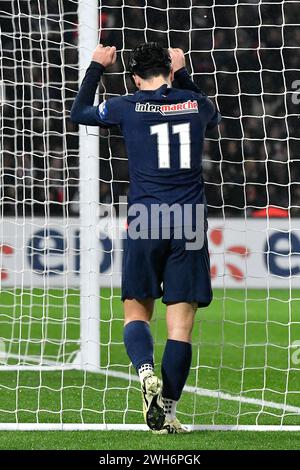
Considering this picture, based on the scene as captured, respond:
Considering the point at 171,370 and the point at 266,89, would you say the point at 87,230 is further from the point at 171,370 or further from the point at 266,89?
the point at 266,89

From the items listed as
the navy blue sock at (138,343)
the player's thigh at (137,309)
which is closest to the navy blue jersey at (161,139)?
the player's thigh at (137,309)

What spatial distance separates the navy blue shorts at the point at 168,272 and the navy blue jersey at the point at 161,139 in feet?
0.67

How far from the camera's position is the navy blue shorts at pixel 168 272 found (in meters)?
5.08

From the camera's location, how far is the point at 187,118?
5.16 m

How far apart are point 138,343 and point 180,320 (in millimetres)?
215

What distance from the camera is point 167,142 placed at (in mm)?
5141

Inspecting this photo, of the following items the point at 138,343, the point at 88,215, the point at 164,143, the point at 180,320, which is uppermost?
the point at 164,143

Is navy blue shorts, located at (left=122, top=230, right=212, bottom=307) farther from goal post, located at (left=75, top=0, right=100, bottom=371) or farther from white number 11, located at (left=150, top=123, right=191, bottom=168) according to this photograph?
goal post, located at (left=75, top=0, right=100, bottom=371)

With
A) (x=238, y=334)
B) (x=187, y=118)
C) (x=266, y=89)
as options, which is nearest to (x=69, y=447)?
(x=187, y=118)

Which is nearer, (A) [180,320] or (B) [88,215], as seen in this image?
(A) [180,320]

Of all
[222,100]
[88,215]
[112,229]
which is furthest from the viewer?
[222,100]

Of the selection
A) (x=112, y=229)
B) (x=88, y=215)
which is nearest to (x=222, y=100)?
(x=112, y=229)

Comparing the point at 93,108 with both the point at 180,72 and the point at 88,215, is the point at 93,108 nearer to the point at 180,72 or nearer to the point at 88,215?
the point at 180,72

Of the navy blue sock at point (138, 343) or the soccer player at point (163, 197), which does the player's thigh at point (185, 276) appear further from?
the navy blue sock at point (138, 343)
